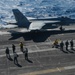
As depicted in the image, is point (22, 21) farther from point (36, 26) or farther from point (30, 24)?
point (36, 26)

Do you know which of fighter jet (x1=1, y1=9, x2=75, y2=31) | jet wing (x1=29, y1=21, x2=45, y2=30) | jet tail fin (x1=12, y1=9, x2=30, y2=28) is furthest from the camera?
jet tail fin (x1=12, y1=9, x2=30, y2=28)

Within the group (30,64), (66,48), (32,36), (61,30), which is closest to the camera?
(30,64)

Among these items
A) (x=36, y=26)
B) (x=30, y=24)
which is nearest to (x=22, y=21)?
(x=30, y=24)

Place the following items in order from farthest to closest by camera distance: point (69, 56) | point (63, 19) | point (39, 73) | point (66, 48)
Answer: point (63, 19)
point (66, 48)
point (69, 56)
point (39, 73)

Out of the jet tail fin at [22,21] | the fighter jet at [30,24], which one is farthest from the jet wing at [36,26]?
the jet tail fin at [22,21]

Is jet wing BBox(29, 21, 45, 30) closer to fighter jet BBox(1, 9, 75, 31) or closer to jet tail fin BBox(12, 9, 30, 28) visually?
fighter jet BBox(1, 9, 75, 31)

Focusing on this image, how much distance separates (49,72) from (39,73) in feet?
4.69

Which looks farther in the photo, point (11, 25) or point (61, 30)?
point (11, 25)

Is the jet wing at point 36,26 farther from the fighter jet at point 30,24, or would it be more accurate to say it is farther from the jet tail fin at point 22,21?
the jet tail fin at point 22,21

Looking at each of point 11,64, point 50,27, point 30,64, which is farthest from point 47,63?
point 50,27

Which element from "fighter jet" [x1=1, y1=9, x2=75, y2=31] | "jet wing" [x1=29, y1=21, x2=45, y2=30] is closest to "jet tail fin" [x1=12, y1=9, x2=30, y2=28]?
"fighter jet" [x1=1, y1=9, x2=75, y2=31]

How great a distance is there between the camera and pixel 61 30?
67438 mm

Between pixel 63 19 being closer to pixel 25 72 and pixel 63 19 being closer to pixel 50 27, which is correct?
pixel 50 27

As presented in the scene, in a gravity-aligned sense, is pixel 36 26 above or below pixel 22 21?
below
